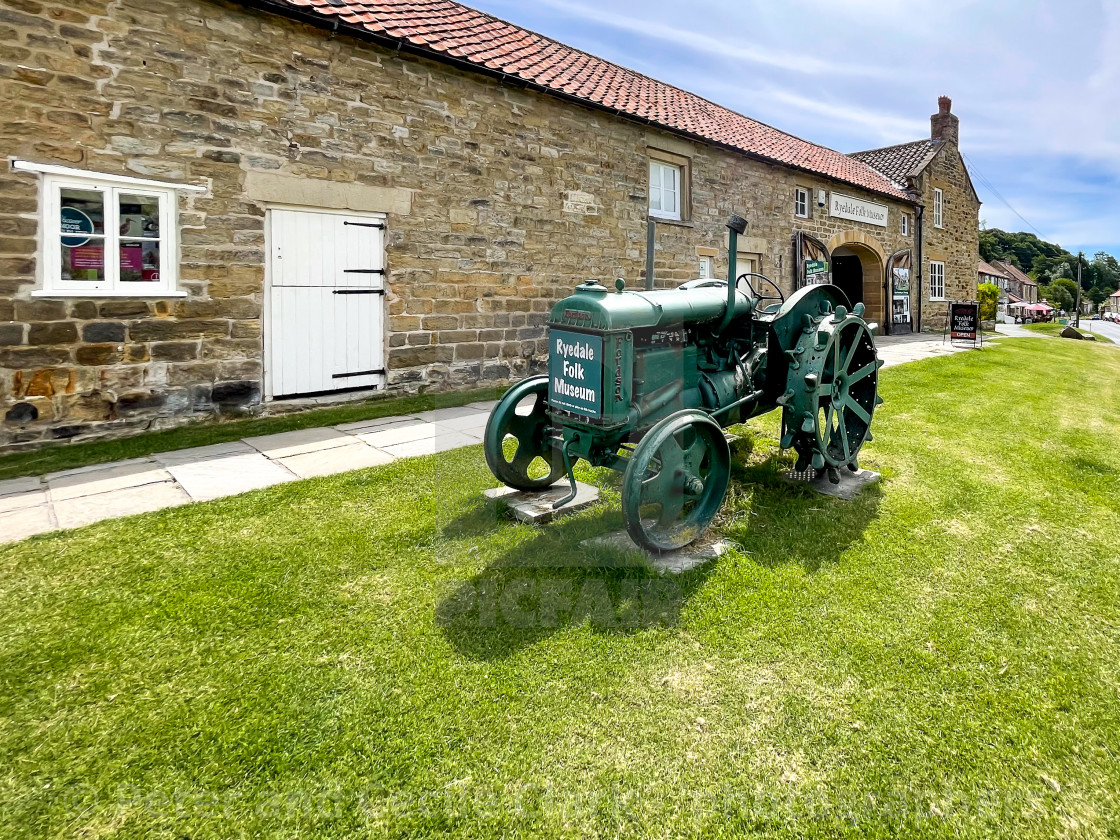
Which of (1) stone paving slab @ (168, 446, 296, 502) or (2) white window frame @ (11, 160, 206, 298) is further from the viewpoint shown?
(2) white window frame @ (11, 160, 206, 298)

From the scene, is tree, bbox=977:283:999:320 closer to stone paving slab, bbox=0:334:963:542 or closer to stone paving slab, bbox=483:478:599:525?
stone paving slab, bbox=0:334:963:542

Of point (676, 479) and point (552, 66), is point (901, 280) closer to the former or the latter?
point (552, 66)

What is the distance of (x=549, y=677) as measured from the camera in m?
2.37

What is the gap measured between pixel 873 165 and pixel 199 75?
79.5 feet

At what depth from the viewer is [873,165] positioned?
76.6 feet

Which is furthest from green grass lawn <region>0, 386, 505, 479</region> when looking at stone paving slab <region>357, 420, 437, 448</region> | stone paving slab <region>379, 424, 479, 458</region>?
stone paving slab <region>379, 424, 479, 458</region>

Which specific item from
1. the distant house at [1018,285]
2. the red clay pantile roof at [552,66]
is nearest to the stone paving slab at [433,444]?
the red clay pantile roof at [552,66]

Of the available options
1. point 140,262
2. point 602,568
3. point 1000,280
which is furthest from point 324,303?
point 1000,280

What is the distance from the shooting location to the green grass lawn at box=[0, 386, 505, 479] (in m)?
4.93

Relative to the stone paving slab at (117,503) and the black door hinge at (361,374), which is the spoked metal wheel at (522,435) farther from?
the black door hinge at (361,374)

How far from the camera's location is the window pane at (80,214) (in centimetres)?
538

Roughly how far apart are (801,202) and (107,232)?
1514 cm

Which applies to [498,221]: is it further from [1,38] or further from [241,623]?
[241,623]

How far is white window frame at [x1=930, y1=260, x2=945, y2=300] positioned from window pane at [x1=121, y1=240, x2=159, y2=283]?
24.5 meters
